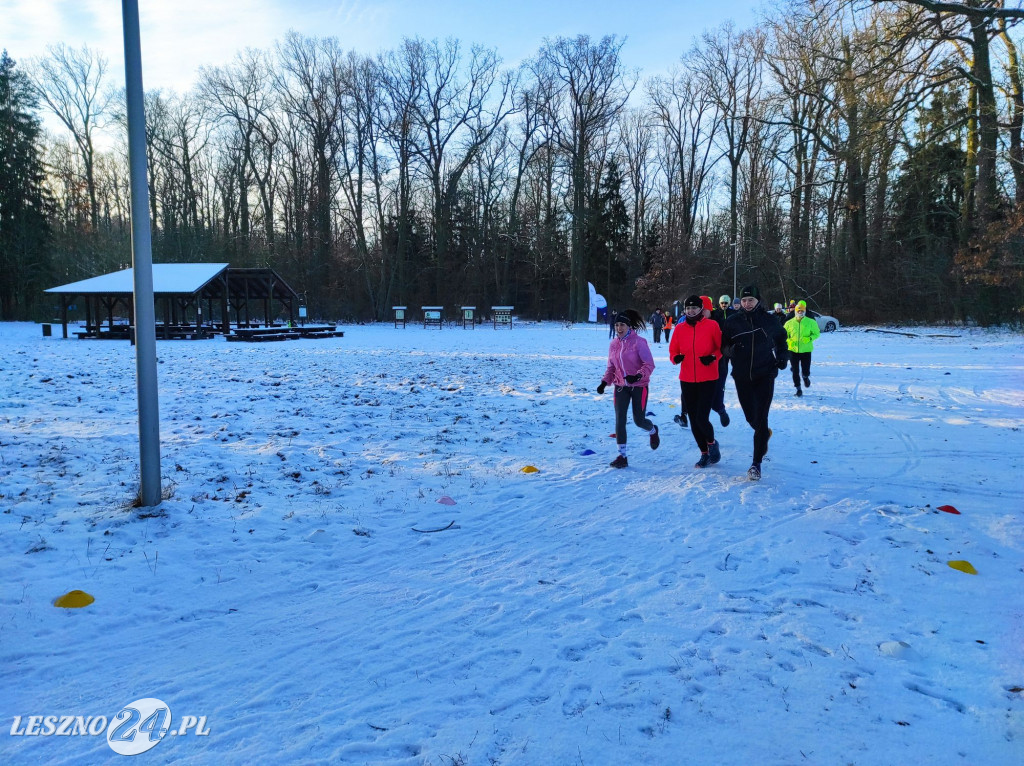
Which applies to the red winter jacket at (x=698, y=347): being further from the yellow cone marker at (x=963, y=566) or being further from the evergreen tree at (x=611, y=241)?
the evergreen tree at (x=611, y=241)

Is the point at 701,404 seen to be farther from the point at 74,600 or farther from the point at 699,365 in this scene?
the point at 74,600

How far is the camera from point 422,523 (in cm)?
518

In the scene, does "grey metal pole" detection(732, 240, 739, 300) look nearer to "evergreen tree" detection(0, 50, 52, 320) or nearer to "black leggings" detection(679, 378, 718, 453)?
"black leggings" detection(679, 378, 718, 453)

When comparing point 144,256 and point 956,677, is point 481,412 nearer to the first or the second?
point 144,256

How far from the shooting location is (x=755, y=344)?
6445 mm

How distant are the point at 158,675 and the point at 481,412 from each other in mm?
7049

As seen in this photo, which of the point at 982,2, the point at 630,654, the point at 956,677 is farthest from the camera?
the point at 982,2

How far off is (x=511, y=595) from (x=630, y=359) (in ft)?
12.1

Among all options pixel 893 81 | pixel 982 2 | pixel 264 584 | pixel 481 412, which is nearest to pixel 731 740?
pixel 264 584

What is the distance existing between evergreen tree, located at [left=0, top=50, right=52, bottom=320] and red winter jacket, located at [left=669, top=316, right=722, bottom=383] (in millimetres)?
49357

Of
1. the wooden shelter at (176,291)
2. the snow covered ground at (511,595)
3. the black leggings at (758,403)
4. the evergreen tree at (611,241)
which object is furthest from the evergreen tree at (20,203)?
the black leggings at (758,403)

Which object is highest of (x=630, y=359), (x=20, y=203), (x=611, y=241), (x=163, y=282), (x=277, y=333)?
(x=20, y=203)

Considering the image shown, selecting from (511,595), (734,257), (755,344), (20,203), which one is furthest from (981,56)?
(20,203)

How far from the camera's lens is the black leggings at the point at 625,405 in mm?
6947
